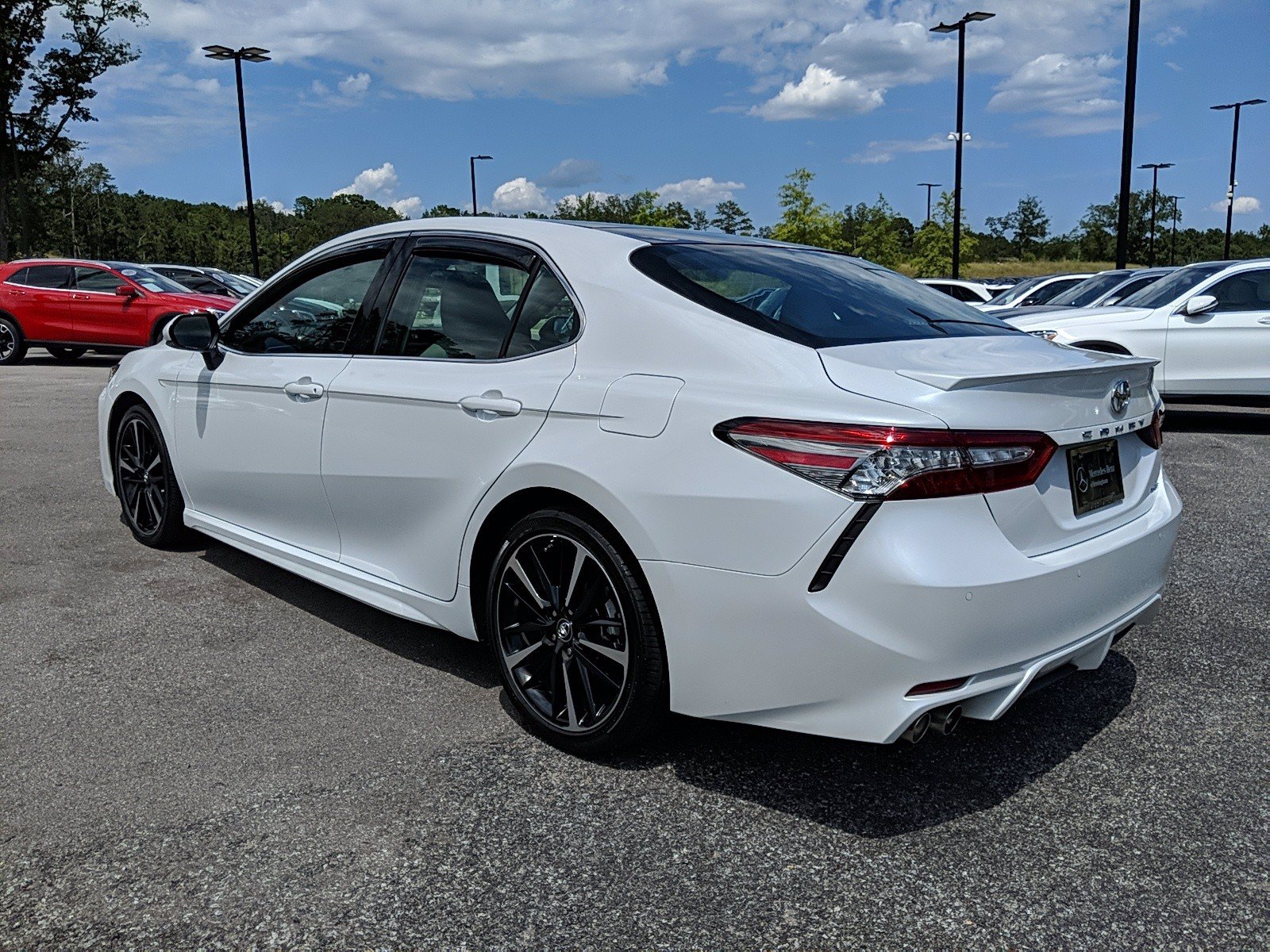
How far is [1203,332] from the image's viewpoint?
33.5ft

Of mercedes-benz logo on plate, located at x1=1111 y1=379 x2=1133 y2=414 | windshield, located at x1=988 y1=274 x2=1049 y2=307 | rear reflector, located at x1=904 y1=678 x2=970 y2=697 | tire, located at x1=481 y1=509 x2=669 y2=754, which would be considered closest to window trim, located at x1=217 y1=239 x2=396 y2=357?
tire, located at x1=481 y1=509 x2=669 y2=754

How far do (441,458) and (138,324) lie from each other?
1564 cm

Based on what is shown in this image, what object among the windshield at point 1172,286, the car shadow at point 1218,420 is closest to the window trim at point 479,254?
the windshield at point 1172,286

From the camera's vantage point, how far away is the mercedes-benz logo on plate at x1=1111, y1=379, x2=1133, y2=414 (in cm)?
311

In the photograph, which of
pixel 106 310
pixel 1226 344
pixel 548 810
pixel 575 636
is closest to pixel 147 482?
pixel 575 636

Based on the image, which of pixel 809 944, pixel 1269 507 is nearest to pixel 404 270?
pixel 809 944

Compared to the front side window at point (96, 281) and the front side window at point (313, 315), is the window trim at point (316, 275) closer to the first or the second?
the front side window at point (313, 315)

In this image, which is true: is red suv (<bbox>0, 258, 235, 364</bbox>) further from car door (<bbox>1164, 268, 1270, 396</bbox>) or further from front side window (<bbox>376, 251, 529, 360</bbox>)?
front side window (<bbox>376, 251, 529, 360</bbox>)

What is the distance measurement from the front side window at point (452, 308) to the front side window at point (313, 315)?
0.25 metres

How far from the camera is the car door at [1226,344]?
10078 mm

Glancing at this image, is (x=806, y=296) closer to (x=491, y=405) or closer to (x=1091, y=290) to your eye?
(x=491, y=405)

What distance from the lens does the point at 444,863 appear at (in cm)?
274

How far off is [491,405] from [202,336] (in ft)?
6.91

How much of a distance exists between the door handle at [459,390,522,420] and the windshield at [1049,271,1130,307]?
10488 mm
